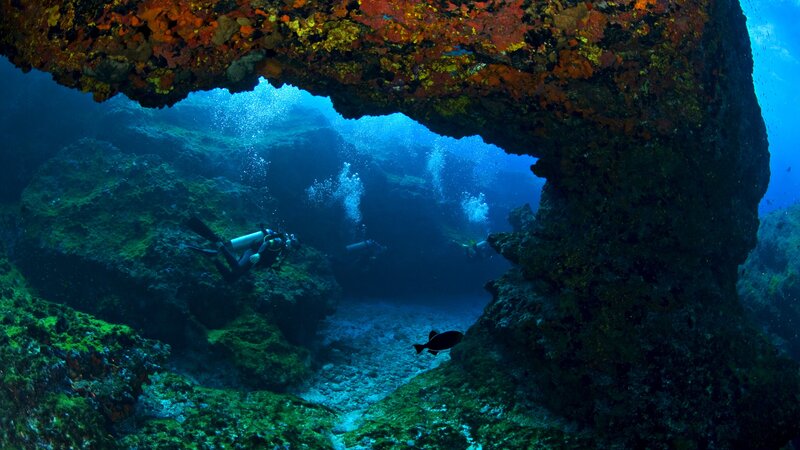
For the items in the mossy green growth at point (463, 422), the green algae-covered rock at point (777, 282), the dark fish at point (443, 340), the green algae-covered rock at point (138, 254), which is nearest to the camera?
the dark fish at point (443, 340)

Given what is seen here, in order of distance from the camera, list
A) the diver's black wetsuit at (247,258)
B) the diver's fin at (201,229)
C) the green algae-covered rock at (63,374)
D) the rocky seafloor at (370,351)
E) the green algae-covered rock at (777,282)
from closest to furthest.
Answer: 1. the green algae-covered rock at (63,374)
2. the rocky seafloor at (370,351)
3. the diver's black wetsuit at (247,258)
4. the diver's fin at (201,229)
5. the green algae-covered rock at (777,282)

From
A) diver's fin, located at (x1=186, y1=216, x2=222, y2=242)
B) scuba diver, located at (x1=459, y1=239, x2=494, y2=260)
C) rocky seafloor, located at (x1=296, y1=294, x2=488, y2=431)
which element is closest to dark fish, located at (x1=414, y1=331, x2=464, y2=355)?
rocky seafloor, located at (x1=296, y1=294, x2=488, y2=431)

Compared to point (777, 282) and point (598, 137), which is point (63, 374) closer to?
point (598, 137)

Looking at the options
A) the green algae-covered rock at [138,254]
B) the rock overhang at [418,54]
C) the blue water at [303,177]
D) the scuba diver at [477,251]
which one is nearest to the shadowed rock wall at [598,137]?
the rock overhang at [418,54]

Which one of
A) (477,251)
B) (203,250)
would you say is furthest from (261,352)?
(477,251)

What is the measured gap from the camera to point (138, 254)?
8.27m

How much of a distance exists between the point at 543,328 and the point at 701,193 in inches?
90.4

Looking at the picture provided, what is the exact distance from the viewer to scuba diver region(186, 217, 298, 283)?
8.55 meters

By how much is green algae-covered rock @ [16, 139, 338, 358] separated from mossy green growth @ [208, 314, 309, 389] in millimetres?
486

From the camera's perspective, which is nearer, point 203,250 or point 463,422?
point 463,422

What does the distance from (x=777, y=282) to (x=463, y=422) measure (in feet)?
33.8

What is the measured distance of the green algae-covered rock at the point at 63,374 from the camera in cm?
357

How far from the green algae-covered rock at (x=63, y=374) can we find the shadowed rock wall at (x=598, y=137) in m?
2.96

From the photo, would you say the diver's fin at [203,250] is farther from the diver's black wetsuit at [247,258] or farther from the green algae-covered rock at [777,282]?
the green algae-covered rock at [777,282]
